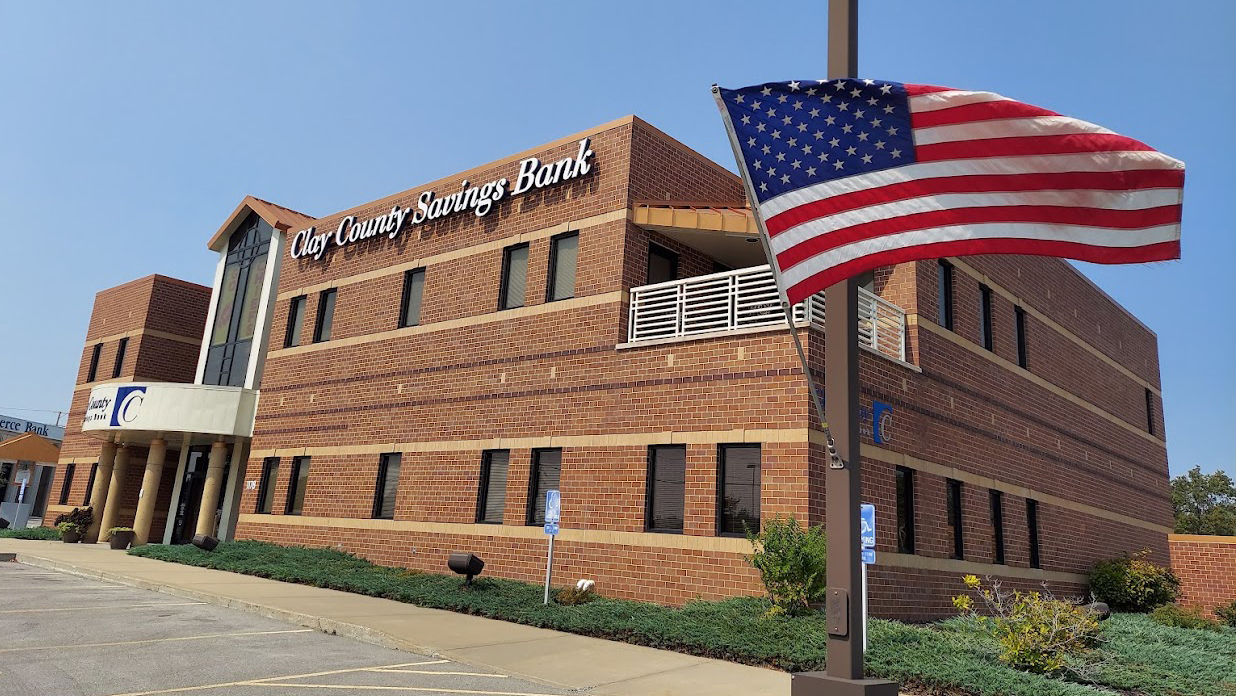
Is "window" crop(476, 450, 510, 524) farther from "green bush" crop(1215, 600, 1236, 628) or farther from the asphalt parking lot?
"green bush" crop(1215, 600, 1236, 628)

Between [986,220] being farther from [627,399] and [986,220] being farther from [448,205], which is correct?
[448,205]

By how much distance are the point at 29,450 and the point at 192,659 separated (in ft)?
110

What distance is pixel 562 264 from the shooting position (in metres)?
20.2

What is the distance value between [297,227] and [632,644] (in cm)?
2246

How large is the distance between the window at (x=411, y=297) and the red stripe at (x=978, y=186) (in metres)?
17.6

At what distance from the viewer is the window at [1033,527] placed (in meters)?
21.9

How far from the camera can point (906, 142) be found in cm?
→ 706

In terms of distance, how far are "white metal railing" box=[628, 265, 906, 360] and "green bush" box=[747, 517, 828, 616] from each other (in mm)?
4022

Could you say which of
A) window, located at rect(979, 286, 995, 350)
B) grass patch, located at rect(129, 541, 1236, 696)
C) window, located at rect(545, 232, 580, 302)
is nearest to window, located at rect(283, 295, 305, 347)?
grass patch, located at rect(129, 541, 1236, 696)

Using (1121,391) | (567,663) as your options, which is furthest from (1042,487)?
(567,663)

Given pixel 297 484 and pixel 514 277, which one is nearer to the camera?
pixel 514 277

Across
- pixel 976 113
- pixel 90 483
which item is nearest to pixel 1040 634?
pixel 976 113

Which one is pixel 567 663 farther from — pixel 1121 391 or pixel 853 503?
pixel 1121 391

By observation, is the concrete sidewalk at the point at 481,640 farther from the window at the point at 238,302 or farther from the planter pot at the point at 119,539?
the window at the point at 238,302
